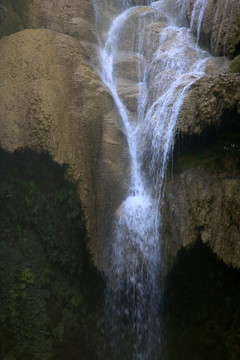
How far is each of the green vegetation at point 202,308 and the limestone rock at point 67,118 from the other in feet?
4.79

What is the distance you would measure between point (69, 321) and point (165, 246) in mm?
2186

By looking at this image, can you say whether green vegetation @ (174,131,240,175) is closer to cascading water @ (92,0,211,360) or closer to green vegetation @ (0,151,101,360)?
cascading water @ (92,0,211,360)

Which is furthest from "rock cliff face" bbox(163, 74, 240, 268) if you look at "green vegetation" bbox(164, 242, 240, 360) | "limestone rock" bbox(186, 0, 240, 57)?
"limestone rock" bbox(186, 0, 240, 57)

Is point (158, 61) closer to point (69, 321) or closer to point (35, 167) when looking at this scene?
Result: point (35, 167)

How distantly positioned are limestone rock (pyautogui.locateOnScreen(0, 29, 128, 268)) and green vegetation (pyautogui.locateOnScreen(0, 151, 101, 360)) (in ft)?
1.00

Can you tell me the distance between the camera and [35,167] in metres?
6.36

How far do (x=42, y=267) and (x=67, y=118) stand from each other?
9.30 feet

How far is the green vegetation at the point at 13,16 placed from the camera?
7578 mm

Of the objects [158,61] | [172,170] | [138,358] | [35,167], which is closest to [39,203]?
[35,167]

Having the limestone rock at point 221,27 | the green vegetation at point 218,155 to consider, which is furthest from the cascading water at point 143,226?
the limestone rock at point 221,27

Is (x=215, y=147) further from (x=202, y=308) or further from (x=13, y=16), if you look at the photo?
(x=13, y=16)

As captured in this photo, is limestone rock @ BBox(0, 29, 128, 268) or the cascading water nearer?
the cascading water

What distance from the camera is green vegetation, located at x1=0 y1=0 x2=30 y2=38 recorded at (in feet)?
24.9

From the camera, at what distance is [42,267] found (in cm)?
613
